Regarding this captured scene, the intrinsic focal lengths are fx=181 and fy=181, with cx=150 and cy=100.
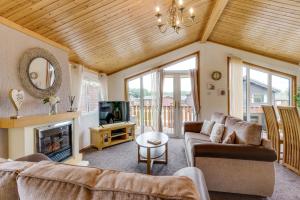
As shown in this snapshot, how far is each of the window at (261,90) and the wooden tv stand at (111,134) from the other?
3411 mm

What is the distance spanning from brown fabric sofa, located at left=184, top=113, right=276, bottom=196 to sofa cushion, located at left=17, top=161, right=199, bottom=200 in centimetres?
170

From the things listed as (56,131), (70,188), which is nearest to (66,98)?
(56,131)

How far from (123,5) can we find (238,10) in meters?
2.17

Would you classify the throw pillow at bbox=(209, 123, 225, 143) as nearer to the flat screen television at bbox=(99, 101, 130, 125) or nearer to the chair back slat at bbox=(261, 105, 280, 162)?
the chair back slat at bbox=(261, 105, 280, 162)

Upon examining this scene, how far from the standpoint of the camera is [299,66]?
469cm

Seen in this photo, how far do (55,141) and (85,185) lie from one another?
2.56 meters

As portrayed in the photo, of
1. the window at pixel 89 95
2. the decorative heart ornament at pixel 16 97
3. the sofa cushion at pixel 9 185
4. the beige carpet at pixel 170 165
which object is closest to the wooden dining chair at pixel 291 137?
the beige carpet at pixel 170 165

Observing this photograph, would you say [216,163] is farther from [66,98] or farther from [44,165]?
[66,98]

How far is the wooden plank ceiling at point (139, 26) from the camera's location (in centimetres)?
238

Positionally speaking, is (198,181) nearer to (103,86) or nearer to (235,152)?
(235,152)

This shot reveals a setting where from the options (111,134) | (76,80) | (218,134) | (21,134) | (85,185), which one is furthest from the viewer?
(111,134)

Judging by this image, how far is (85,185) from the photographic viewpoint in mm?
693

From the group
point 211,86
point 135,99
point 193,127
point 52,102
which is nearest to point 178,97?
point 211,86

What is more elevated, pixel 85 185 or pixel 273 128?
pixel 85 185
